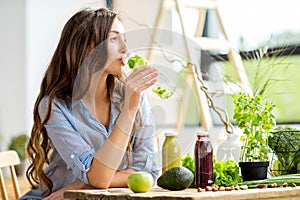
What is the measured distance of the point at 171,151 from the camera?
2488 mm

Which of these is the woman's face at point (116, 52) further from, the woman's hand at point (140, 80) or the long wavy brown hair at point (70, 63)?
the woman's hand at point (140, 80)

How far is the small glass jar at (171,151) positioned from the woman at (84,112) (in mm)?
137

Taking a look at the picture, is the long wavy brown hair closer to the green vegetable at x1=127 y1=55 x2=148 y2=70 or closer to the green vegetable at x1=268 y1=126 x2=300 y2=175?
the green vegetable at x1=127 y1=55 x2=148 y2=70

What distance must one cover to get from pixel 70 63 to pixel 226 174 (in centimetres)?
72

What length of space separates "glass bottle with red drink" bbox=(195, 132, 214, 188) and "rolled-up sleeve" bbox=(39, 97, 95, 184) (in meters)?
0.38

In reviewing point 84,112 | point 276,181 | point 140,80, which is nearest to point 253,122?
point 276,181

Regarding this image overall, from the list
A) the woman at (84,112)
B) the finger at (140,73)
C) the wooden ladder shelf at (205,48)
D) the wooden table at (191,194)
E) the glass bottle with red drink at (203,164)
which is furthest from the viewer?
the wooden ladder shelf at (205,48)

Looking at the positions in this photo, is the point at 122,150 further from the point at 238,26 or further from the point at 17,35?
the point at 17,35

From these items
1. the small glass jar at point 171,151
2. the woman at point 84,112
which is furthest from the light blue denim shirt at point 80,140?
the small glass jar at point 171,151

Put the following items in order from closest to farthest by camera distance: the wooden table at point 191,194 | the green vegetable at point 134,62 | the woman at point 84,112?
1. the wooden table at point 191,194
2. the woman at point 84,112
3. the green vegetable at point 134,62

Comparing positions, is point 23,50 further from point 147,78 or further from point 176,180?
point 176,180

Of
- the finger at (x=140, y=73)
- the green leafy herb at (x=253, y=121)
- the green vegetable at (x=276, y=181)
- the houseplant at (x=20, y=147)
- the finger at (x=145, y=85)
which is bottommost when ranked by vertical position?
the houseplant at (x=20, y=147)

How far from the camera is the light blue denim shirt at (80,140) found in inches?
96.8

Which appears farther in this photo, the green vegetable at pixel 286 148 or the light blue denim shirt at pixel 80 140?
the green vegetable at pixel 286 148
